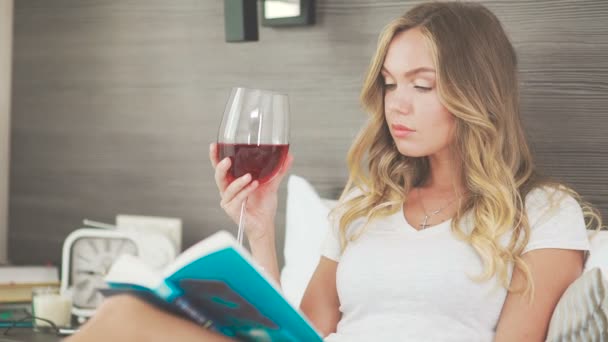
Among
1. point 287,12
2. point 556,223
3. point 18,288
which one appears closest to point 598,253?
point 556,223

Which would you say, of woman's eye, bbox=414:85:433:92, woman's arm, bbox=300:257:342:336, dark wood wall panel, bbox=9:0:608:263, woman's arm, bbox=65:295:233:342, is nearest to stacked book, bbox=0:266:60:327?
dark wood wall panel, bbox=9:0:608:263

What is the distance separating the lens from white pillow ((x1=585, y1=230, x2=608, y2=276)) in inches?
59.8

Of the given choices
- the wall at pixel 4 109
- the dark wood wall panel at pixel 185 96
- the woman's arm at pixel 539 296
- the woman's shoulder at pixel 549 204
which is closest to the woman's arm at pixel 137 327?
the woman's arm at pixel 539 296

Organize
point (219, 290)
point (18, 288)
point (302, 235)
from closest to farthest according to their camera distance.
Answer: point (219, 290)
point (302, 235)
point (18, 288)

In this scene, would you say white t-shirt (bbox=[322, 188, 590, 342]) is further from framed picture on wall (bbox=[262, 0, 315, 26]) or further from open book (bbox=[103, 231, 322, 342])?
framed picture on wall (bbox=[262, 0, 315, 26])

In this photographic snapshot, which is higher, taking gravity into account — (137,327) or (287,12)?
(287,12)

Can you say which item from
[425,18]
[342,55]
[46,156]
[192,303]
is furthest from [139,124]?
[192,303]

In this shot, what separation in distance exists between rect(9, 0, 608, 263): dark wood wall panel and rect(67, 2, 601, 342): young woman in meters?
0.19

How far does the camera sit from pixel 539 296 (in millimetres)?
Answer: 1529

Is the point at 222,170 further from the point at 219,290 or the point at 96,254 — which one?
the point at 96,254

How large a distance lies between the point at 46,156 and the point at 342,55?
4.17 feet

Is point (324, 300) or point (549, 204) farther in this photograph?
point (324, 300)

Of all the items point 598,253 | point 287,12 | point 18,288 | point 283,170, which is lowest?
point 18,288

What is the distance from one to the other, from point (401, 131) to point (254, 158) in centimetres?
34
